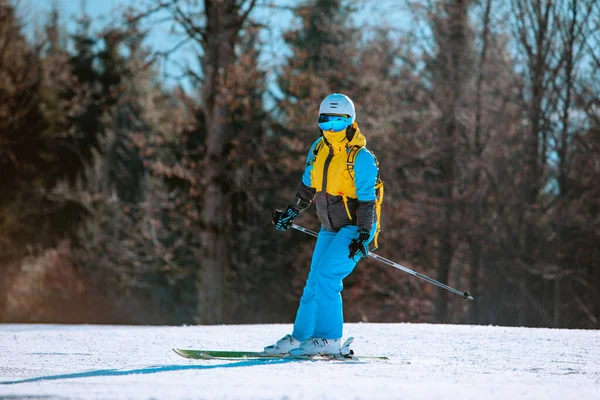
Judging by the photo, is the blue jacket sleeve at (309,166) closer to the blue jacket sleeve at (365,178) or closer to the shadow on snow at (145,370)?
the blue jacket sleeve at (365,178)

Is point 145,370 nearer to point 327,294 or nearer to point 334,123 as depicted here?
point 327,294

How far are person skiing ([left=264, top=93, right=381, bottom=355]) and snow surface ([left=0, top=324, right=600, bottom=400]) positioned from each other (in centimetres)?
27

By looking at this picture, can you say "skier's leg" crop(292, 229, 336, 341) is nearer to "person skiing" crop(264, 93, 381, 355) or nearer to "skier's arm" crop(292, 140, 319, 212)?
"person skiing" crop(264, 93, 381, 355)

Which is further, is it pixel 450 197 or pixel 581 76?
pixel 450 197

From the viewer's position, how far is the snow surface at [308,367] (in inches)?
207

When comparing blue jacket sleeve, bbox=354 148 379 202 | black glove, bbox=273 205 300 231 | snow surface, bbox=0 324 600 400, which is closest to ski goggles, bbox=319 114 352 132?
blue jacket sleeve, bbox=354 148 379 202

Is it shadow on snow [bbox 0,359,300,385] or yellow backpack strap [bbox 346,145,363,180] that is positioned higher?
yellow backpack strap [bbox 346,145,363,180]

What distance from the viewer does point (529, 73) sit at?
797 inches

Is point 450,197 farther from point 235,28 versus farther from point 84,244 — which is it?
point 84,244

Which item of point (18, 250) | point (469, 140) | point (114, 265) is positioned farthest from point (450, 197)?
point (18, 250)

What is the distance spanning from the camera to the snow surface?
17.3 feet

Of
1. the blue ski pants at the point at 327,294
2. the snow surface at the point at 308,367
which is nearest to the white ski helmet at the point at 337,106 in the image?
the blue ski pants at the point at 327,294

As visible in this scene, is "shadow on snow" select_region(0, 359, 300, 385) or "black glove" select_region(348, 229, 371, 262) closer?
"shadow on snow" select_region(0, 359, 300, 385)

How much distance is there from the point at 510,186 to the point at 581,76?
3355 millimetres
